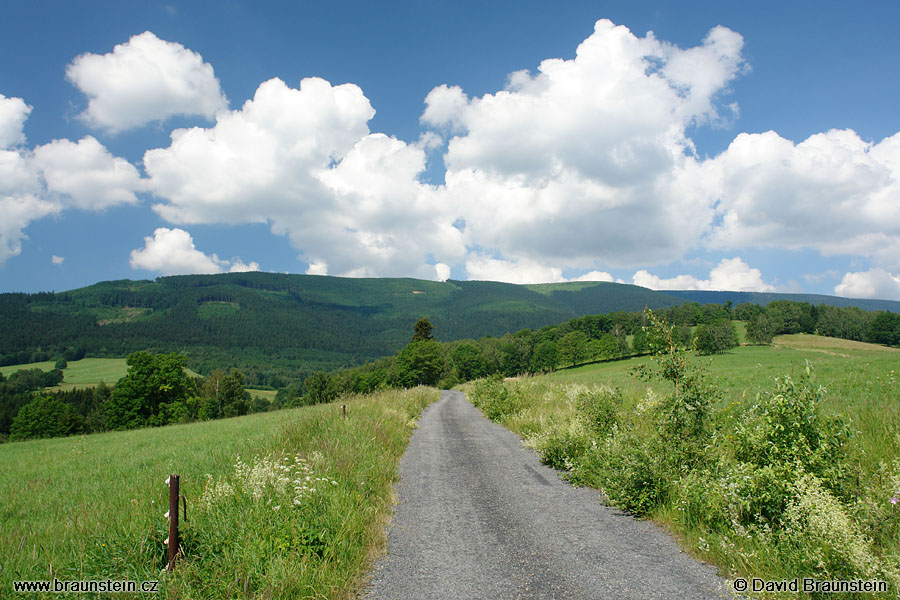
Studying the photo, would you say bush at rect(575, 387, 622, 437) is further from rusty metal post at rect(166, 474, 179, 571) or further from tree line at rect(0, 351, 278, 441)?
tree line at rect(0, 351, 278, 441)

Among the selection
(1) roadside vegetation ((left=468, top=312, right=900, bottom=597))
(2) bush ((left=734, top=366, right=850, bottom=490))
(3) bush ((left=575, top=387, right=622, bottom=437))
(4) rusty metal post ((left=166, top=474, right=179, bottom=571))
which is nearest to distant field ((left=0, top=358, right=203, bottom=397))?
(3) bush ((left=575, top=387, right=622, bottom=437))

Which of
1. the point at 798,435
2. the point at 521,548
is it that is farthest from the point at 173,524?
the point at 798,435

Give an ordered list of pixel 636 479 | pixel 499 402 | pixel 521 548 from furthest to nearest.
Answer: pixel 499 402 < pixel 636 479 < pixel 521 548

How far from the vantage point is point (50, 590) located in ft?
13.4

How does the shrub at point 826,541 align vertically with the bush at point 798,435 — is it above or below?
below

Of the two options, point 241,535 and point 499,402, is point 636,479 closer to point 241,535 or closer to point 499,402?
point 241,535

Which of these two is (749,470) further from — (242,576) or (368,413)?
(368,413)

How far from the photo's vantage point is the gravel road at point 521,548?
4852 millimetres

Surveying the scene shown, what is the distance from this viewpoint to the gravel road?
15.9 feet

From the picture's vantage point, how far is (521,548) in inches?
234

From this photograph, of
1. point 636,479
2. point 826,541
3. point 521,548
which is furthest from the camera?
point 636,479

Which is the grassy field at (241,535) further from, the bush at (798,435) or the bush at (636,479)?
the bush at (798,435)

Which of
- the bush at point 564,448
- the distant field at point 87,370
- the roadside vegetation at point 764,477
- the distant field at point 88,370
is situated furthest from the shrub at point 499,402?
the distant field at point 87,370

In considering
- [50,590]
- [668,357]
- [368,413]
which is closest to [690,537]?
[668,357]
